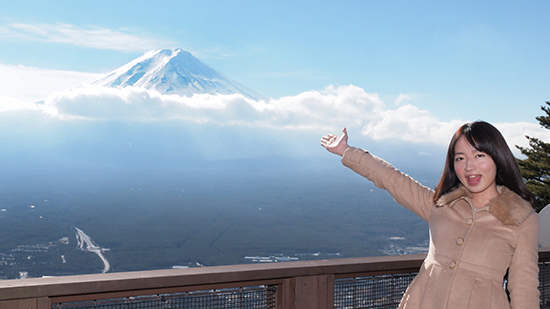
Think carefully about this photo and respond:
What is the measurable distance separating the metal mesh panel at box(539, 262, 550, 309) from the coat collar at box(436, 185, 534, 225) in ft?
3.97

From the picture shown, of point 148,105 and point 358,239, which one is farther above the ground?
point 148,105

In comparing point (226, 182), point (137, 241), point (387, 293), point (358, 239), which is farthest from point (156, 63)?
point (387, 293)

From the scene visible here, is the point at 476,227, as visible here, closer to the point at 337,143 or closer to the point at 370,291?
the point at 337,143

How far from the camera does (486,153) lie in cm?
138

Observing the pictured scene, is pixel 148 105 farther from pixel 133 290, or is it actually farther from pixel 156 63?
pixel 133 290

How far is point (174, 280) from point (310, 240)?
2343 inches

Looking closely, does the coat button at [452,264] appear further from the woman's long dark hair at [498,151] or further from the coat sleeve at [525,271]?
the woman's long dark hair at [498,151]

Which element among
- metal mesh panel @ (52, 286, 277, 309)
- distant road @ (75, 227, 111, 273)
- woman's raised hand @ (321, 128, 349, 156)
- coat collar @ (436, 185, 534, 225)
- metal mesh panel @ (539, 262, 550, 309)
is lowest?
distant road @ (75, 227, 111, 273)

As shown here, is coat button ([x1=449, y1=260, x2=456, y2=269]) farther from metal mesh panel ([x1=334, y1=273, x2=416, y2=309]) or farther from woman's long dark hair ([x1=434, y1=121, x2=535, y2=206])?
metal mesh panel ([x1=334, y1=273, x2=416, y2=309])

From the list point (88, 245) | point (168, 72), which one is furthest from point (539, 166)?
point (168, 72)

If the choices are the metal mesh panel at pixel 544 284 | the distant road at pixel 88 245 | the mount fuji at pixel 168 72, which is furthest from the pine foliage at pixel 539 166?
the mount fuji at pixel 168 72

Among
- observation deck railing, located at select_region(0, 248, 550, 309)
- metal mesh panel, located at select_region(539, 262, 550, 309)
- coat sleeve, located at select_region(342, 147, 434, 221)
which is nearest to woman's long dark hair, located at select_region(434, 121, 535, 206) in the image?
coat sleeve, located at select_region(342, 147, 434, 221)

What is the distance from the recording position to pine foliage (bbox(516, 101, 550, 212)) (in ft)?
51.2

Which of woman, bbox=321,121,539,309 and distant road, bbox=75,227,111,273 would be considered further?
distant road, bbox=75,227,111,273
